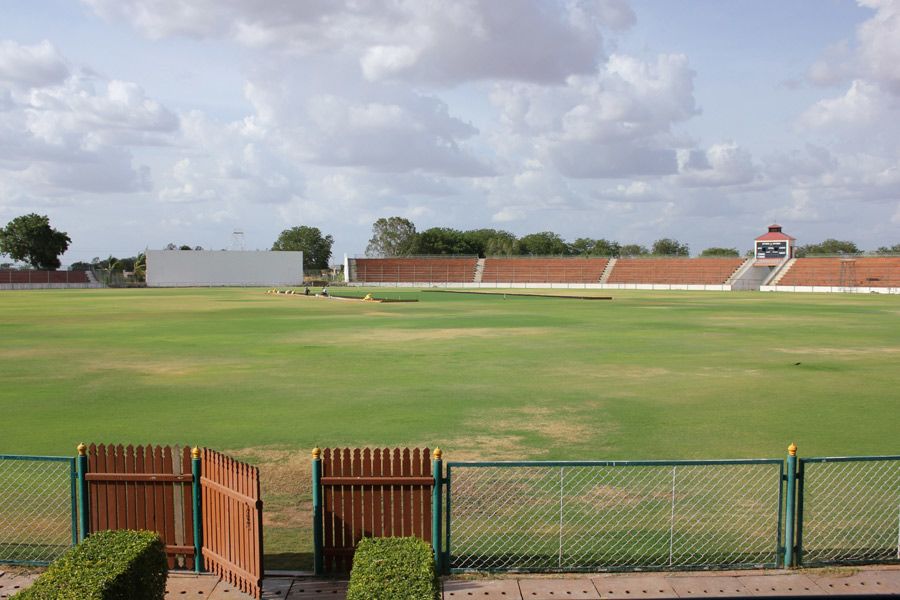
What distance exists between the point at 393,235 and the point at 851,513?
178054mm

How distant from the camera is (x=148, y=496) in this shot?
8258 mm

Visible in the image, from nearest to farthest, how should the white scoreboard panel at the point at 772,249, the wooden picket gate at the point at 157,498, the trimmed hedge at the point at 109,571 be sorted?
the trimmed hedge at the point at 109,571 → the wooden picket gate at the point at 157,498 → the white scoreboard panel at the point at 772,249

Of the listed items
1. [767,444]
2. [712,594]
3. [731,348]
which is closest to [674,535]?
[712,594]

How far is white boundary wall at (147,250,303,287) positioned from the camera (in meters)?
114

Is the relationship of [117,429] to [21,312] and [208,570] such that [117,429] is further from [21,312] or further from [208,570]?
[21,312]

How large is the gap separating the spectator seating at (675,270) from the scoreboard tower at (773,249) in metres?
3.36

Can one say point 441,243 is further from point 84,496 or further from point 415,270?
point 84,496

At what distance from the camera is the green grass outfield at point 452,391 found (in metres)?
13.5

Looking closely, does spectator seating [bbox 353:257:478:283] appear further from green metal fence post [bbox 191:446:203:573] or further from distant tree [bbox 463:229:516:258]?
green metal fence post [bbox 191:446:203:573]

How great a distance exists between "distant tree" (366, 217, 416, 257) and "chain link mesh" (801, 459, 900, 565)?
173m

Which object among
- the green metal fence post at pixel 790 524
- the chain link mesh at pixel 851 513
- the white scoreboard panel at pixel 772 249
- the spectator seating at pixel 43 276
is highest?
the white scoreboard panel at pixel 772 249

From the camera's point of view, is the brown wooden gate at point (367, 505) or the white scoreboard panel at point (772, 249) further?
the white scoreboard panel at point (772, 249)

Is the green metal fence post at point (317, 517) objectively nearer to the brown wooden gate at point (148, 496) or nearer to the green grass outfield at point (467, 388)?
the brown wooden gate at point (148, 496)

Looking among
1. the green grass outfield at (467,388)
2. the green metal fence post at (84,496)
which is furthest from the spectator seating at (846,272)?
the green metal fence post at (84,496)
